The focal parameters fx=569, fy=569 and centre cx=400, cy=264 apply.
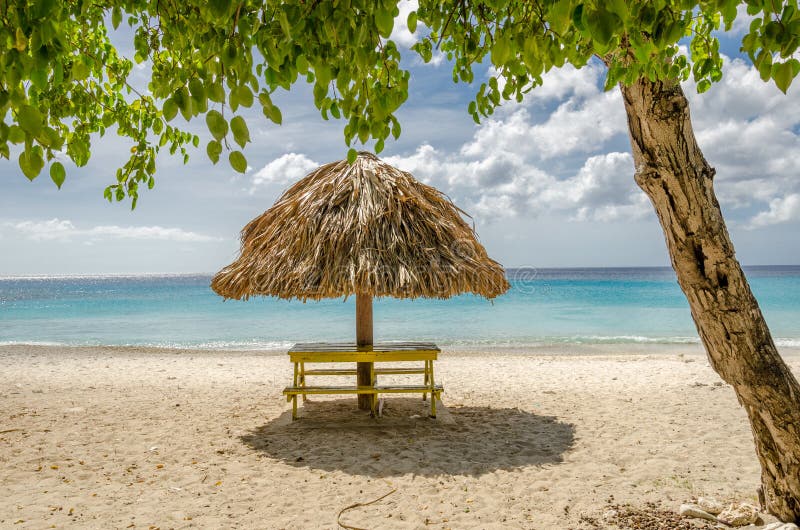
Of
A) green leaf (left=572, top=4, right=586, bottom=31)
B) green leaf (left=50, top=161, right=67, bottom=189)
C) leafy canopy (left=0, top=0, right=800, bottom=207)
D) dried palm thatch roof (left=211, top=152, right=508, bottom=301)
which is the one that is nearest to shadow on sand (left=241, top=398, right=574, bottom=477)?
dried palm thatch roof (left=211, top=152, right=508, bottom=301)

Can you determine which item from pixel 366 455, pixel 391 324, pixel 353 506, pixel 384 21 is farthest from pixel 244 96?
pixel 391 324

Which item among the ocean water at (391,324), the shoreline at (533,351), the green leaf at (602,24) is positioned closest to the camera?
the green leaf at (602,24)

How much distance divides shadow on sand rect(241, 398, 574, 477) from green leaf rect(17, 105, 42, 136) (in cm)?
419

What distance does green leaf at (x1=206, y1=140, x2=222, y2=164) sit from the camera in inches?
57.7

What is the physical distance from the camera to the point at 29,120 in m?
1.21

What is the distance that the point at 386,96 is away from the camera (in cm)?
205

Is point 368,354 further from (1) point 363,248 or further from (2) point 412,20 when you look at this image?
(2) point 412,20

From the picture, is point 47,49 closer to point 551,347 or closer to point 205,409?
point 205,409

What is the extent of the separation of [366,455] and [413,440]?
2.09ft

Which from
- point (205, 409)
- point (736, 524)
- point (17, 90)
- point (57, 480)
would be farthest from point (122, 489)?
point (736, 524)

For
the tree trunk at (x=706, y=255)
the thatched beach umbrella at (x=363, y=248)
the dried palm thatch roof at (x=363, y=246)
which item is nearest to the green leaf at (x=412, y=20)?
the tree trunk at (x=706, y=255)

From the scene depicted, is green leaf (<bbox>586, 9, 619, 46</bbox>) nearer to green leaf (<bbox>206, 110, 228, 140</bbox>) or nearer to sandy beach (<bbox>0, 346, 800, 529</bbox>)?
green leaf (<bbox>206, 110, 228, 140</bbox>)

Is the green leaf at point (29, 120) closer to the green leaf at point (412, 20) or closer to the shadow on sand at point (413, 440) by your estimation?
the green leaf at point (412, 20)

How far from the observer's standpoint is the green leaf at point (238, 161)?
4.75 feet
